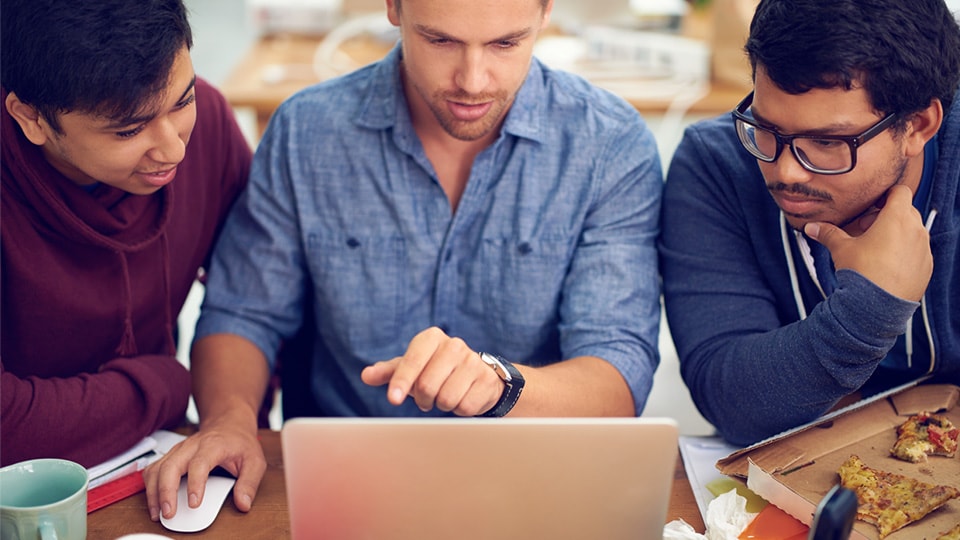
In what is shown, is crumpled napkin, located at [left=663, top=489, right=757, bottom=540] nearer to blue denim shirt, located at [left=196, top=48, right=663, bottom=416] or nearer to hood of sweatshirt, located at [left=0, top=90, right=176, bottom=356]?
blue denim shirt, located at [left=196, top=48, right=663, bottom=416]

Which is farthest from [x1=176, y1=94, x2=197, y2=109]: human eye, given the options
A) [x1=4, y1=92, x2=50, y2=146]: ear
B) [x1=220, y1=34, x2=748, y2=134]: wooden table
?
[x1=220, y1=34, x2=748, y2=134]: wooden table

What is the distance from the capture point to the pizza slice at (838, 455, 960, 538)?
0.96 m

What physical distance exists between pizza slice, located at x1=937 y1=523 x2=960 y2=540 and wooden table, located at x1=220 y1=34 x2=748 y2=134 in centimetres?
173

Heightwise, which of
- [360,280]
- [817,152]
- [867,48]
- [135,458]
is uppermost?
[867,48]

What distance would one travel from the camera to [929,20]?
1112 mm

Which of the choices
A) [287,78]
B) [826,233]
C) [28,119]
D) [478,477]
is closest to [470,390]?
[478,477]

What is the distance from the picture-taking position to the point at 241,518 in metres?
1.05

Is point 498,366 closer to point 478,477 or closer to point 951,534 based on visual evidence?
point 478,477

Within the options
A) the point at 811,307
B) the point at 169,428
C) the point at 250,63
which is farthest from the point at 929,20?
the point at 250,63

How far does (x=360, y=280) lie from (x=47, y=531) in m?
0.63

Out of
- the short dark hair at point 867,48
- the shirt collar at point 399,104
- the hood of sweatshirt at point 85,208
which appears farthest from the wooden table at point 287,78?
the short dark hair at point 867,48

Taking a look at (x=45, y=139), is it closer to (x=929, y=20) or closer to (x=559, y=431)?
(x=559, y=431)

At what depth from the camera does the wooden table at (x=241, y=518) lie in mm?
1026

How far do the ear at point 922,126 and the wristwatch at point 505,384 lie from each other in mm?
584
